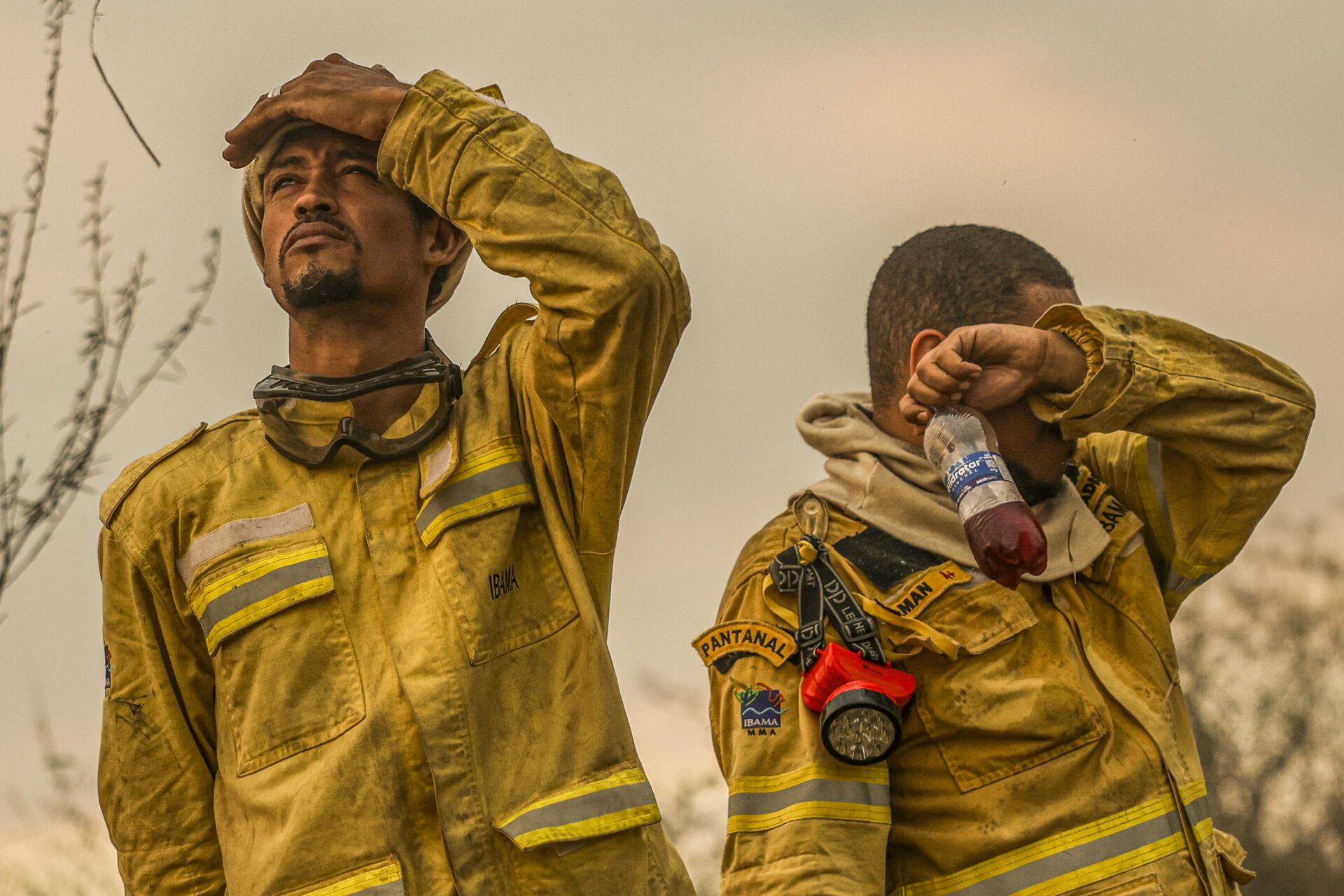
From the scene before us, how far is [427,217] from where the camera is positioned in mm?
3629

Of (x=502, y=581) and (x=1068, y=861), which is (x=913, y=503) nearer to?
(x=1068, y=861)

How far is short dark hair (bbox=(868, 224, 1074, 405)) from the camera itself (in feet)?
A: 12.2

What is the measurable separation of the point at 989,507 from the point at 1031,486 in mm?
588

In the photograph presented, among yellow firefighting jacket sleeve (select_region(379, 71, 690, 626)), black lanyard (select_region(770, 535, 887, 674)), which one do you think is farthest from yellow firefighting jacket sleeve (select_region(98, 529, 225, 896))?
black lanyard (select_region(770, 535, 887, 674))

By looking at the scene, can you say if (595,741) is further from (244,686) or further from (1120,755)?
(1120,755)

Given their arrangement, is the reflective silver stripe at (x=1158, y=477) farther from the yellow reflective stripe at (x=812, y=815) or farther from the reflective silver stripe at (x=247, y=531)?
the reflective silver stripe at (x=247, y=531)

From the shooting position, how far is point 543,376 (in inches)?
126

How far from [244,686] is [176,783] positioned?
Answer: 0.31 m

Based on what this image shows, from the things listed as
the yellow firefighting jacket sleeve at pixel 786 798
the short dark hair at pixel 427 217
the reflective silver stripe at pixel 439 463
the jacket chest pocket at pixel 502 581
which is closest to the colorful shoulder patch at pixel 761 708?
the yellow firefighting jacket sleeve at pixel 786 798

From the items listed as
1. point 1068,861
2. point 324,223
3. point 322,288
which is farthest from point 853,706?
point 324,223

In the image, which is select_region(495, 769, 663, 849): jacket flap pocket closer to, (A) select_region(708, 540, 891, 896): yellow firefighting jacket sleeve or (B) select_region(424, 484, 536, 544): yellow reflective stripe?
(A) select_region(708, 540, 891, 896): yellow firefighting jacket sleeve

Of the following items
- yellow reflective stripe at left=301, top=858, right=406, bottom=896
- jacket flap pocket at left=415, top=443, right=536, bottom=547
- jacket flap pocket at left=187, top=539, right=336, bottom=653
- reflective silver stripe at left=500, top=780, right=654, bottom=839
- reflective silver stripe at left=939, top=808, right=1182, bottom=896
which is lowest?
reflective silver stripe at left=939, top=808, right=1182, bottom=896

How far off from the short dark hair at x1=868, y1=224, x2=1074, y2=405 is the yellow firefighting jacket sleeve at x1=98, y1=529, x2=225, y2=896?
1729mm

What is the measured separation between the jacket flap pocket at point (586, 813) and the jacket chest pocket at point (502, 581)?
0.31 m
